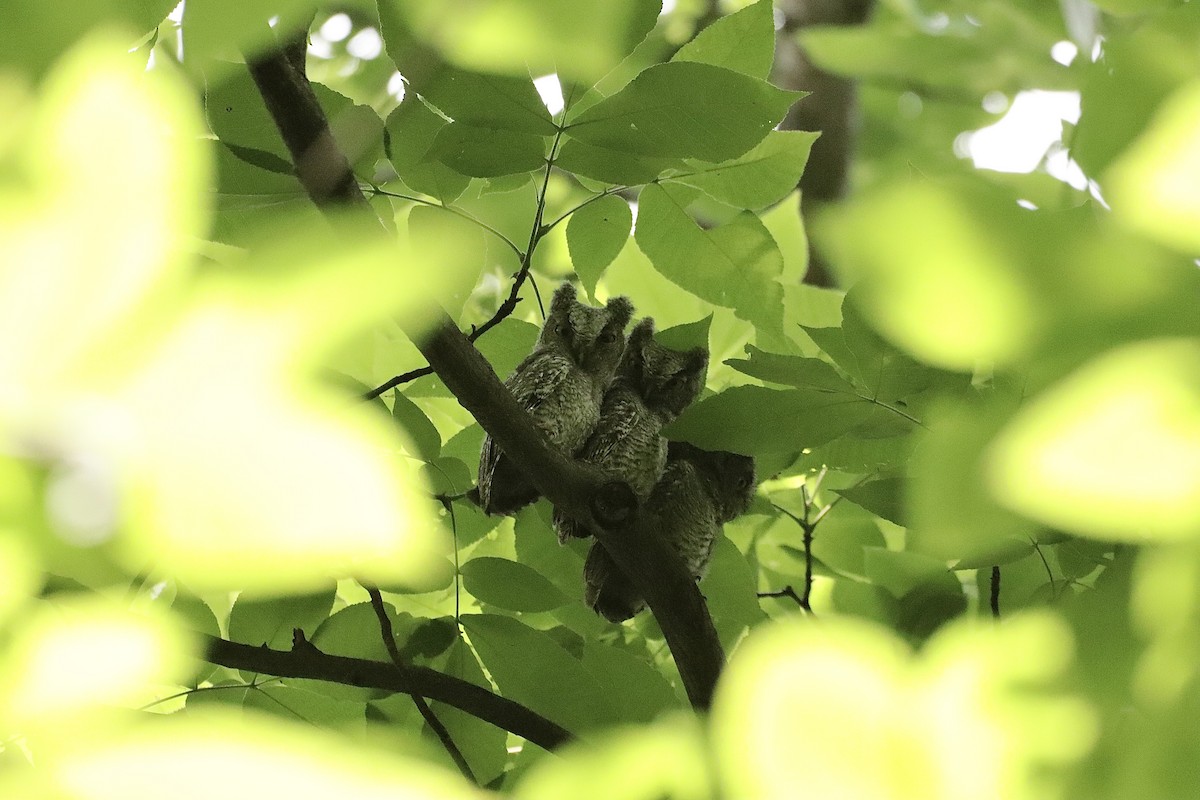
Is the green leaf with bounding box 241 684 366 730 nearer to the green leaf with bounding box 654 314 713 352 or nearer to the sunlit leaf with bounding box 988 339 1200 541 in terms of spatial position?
the green leaf with bounding box 654 314 713 352

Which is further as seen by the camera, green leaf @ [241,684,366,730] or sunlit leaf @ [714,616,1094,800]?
green leaf @ [241,684,366,730]

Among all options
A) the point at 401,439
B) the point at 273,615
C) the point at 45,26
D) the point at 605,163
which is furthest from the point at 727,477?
the point at 45,26

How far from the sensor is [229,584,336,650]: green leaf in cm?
83

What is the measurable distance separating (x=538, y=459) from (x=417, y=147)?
269 mm

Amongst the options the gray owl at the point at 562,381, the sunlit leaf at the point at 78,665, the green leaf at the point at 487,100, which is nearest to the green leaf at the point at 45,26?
the sunlit leaf at the point at 78,665

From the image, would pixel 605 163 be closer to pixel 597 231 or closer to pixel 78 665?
pixel 597 231

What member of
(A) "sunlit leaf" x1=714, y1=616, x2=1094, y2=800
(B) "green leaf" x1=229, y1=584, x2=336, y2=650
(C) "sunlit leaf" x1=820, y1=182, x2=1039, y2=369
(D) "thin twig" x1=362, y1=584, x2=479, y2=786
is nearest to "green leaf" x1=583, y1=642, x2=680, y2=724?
(D) "thin twig" x1=362, y1=584, x2=479, y2=786

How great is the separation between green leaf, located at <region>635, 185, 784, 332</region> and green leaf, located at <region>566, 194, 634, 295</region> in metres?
0.02

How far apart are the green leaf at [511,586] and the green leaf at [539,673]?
0.03 m

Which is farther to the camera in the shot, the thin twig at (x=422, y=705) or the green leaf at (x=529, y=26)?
the thin twig at (x=422, y=705)

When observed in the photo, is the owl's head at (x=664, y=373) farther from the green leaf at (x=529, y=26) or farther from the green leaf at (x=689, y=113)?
the green leaf at (x=529, y=26)

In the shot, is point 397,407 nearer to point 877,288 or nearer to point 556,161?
point 556,161

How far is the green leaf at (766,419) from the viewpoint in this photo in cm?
66

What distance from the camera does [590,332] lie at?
828 millimetres
